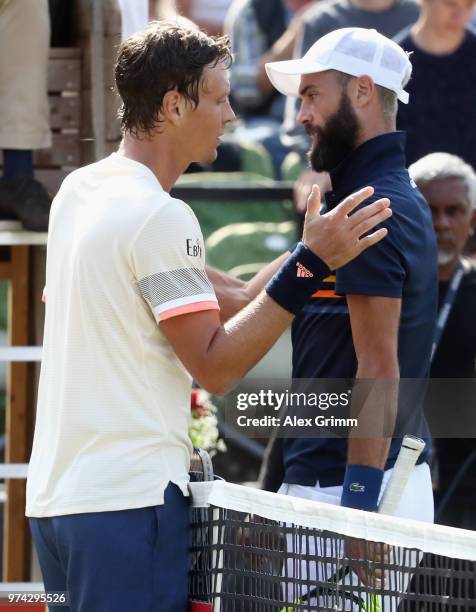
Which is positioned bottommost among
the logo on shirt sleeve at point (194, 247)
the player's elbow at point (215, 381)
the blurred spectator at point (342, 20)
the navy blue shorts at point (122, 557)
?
the navy blue shorts at point (122, 557)

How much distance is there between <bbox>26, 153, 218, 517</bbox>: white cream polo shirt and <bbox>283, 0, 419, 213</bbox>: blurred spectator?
132 inches

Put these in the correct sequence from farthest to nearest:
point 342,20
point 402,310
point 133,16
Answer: point 342,20 → point 133,16 → point 402,310

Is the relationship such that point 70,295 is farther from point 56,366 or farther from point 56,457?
point 56,457

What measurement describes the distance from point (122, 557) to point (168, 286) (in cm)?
52

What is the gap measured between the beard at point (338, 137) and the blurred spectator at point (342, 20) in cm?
252

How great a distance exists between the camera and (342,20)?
5785 mm

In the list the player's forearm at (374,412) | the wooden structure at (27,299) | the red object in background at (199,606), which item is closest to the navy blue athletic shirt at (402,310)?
the player's forearm at (374,412)

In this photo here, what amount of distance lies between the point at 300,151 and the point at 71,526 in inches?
149

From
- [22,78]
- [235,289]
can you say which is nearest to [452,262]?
[235,289]

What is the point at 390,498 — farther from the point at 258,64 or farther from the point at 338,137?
the point at 258,64

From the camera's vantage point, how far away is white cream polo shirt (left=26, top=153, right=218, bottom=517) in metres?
2.36

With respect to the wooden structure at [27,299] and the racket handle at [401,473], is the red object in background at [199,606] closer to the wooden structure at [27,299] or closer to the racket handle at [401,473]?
the racket handle at [401,473]

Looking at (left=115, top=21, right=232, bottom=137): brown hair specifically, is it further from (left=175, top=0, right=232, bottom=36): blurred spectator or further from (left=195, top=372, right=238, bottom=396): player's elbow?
(left=175, top=0, right=232, bottom=36): blurred spectator

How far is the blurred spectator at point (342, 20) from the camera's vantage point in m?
5.73
